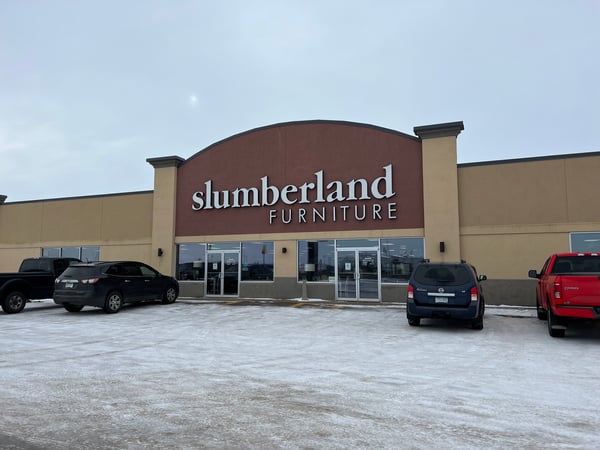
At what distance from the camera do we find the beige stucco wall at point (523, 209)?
51.5ft

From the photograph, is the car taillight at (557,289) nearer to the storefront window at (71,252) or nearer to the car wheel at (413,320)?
the car wheel at (413,320)

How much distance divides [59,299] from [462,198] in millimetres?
14218

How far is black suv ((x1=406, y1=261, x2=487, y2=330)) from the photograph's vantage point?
10.5 m

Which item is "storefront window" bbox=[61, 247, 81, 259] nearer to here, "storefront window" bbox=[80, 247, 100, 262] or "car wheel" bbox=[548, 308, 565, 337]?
"storefront window" bbox=[80, 247, 100, 262]

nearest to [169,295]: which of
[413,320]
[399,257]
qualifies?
[399,257]

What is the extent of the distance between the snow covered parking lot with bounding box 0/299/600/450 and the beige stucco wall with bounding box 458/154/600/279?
5487 millimetres

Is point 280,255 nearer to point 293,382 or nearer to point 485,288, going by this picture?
point 485,288

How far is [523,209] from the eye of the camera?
1631cm

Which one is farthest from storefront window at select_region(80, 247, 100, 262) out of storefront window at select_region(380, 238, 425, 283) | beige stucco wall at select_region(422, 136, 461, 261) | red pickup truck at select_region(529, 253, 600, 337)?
red pickup truck at select_region(529, 253, 600, 337)

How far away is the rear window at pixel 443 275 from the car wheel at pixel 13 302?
40.9 ft

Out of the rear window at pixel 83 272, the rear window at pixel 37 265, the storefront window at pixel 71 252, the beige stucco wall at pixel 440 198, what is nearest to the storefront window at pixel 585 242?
the beige stucco wall at pixel 440 198

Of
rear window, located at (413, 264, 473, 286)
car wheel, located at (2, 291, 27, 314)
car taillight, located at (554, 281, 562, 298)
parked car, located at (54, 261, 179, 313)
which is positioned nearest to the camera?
car taillight, located at (554, 281, 562, 298)

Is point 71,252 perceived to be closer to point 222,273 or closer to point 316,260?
point 222,273

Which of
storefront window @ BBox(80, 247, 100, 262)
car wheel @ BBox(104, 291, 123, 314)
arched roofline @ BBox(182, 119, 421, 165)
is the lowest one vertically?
car wheel @ BBox(104, 291, 123, 314)
